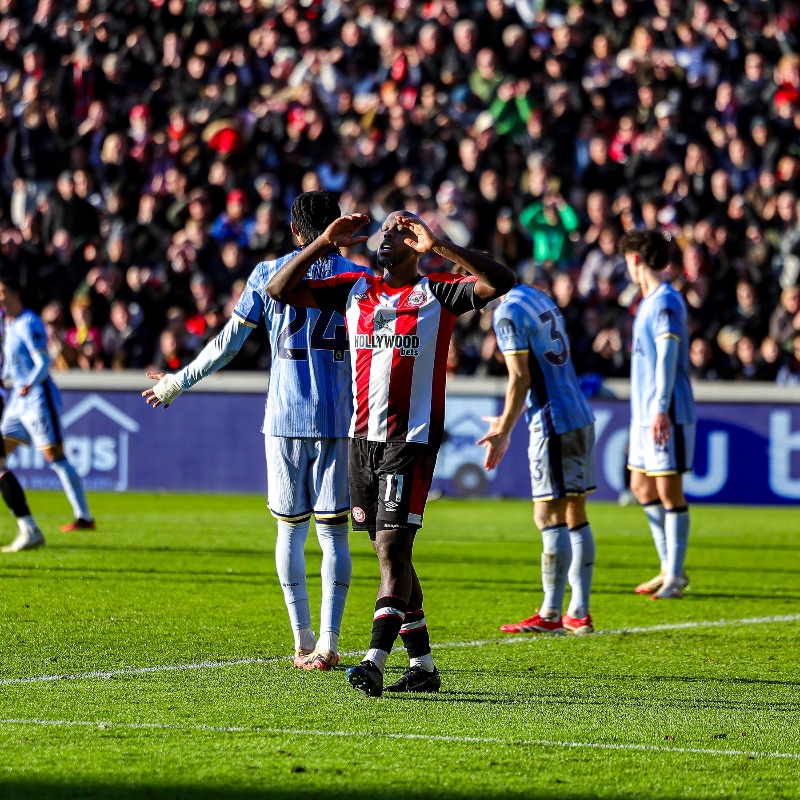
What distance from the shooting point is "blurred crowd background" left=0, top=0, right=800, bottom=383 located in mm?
20953

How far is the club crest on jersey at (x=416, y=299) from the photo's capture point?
291 inches

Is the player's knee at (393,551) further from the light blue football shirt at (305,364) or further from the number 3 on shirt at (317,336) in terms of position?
the number 3 on shirt at (317,336)

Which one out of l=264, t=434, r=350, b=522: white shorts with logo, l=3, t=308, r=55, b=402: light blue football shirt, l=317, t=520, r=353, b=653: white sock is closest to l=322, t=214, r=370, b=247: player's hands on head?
l=264, t=434, r=350, b=522: white shorts with logo

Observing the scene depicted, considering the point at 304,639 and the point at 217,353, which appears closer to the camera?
the point at 217,353

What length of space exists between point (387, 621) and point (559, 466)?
2.96m

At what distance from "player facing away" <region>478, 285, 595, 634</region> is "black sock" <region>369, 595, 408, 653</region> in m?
2.58

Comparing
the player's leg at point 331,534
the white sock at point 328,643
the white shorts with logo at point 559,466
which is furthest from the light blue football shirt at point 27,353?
the white sock at point 328,643

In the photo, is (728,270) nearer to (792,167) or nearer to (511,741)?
(792,167)

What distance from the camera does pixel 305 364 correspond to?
8109 millimetres

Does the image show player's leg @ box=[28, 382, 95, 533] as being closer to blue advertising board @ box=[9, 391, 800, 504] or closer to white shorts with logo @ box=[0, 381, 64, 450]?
white shorts with logo @ box=[0, 381, 64, 450]

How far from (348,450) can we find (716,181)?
14484 millimetres

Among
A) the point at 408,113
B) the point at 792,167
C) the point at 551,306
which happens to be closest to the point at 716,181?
the point at 792,167

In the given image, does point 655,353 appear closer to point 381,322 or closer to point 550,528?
point 550,528

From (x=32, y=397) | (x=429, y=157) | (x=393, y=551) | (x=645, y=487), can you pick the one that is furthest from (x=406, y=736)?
(x=429, y=157)
